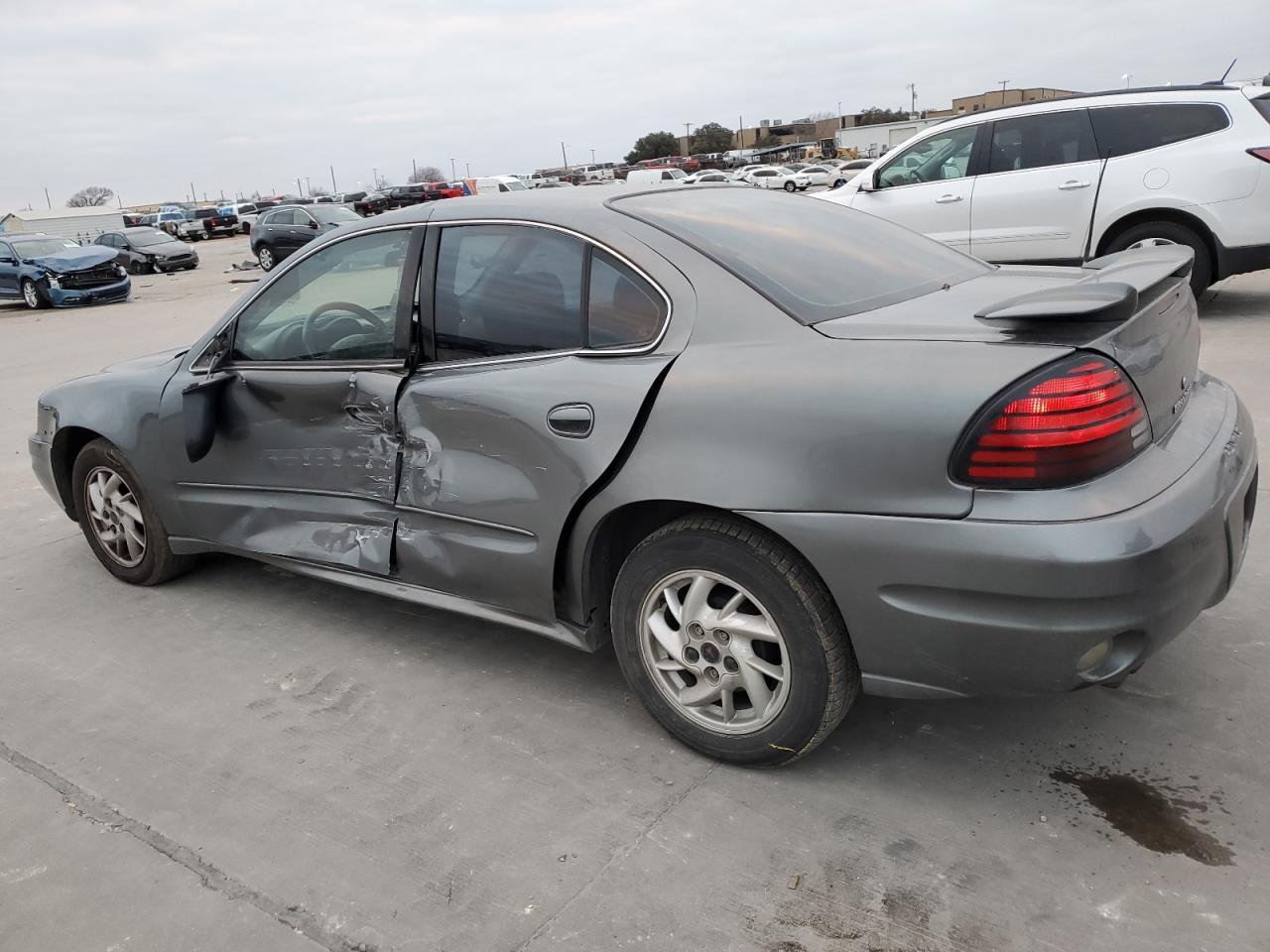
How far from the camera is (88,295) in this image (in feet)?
63.9

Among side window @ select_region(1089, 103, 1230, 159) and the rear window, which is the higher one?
side window @ select_region(1089, 103, 1230, 159)

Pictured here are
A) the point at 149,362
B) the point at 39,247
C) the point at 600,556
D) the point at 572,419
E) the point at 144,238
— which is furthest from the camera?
the point at 144,238

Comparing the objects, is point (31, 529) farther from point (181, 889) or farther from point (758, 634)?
point (758, 634)

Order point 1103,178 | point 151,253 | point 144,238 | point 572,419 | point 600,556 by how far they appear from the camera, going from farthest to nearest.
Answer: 1. point 144,238
2. point 151,253
3. point 1103,178
4. point 600,556
5. point 572,419

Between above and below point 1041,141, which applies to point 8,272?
below

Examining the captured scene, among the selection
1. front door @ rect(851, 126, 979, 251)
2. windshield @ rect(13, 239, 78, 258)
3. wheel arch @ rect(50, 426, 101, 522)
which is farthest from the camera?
windshield @ rect(13, 239, 78, 258)

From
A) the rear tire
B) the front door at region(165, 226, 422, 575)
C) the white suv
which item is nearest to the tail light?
the front door at region(165, 226, 422, 575)

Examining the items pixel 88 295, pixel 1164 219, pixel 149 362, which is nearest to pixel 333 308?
pixel 149 362

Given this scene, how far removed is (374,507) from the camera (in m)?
3.37

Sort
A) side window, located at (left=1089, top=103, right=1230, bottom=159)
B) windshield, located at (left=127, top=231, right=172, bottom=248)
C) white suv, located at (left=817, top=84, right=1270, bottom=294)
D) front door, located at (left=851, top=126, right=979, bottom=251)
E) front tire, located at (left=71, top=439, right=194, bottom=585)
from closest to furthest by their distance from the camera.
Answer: front tire, located at (left=71, top=439, right=194, bottom=585) < white suv, located at (left=817, top=84, right=1270, bottom=294) < side window, located at (left=1089, top=103, right=1230, bottom=159) < front door, located at (left=851, top=126, right=979, bottom=251) < windshield, located at (left=127, top=231, right=172, bottom=248)

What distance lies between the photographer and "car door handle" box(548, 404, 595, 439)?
2703 mm

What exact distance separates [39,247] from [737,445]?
73.5 ft

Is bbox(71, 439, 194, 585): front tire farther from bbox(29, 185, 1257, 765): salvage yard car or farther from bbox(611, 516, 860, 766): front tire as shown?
bbox(611, 516, 860, 766): front tire

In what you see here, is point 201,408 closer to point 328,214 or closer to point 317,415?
point 317,415
